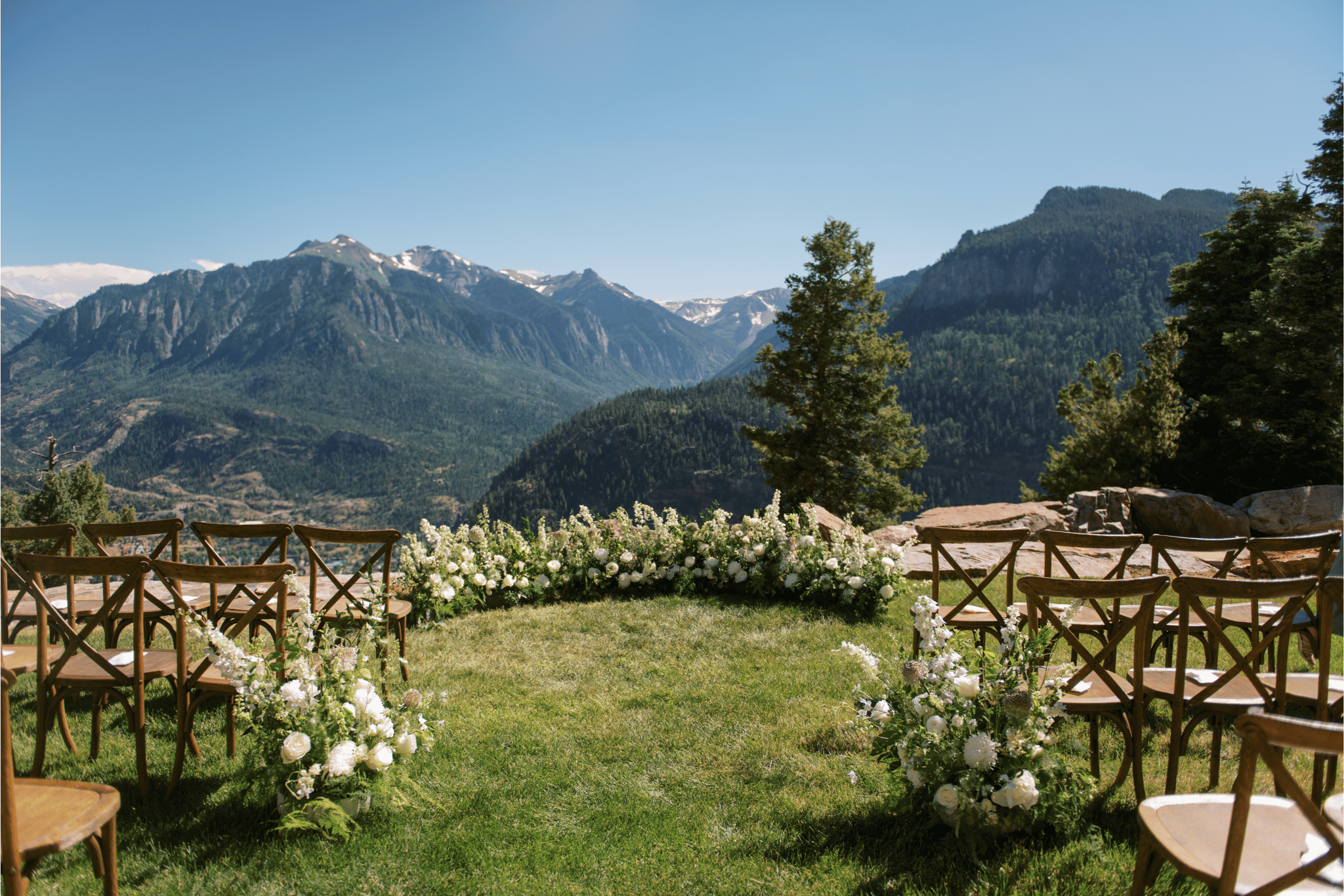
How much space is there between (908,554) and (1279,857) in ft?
22.8

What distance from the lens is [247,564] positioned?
4.31 metres

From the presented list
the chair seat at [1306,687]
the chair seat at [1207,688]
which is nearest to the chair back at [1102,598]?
the chair seat at [1207,688]

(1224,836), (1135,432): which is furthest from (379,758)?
(1135,432)

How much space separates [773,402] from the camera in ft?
61.5

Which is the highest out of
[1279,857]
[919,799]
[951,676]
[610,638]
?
[951,676]

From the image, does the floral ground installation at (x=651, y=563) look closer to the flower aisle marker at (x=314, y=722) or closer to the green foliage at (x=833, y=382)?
the flower aisle marker at (x=314, y=722)

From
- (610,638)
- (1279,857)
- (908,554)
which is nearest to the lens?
(1279,857)

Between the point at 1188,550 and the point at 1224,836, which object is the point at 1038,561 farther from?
the point at 1224,836

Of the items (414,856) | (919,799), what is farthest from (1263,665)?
(414,856)

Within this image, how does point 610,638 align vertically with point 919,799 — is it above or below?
below

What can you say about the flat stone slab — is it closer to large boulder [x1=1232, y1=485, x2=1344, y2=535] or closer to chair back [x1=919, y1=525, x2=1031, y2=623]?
large boulder [x1=1232, y1=485, x2=1344, y2=535]

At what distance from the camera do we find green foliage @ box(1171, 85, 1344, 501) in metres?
11.9

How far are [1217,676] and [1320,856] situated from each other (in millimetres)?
1837

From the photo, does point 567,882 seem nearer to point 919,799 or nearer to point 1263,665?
point 919,799
